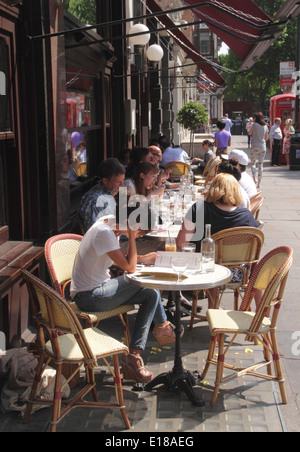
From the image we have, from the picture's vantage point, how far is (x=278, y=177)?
18.3 m

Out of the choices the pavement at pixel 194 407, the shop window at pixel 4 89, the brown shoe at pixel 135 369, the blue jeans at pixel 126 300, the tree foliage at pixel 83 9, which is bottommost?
the pavement at pixel 194 407

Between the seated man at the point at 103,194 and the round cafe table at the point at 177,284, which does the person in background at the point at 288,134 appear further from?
the round cafe table at the point at 177,284

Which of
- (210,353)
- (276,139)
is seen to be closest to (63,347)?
(210,353)

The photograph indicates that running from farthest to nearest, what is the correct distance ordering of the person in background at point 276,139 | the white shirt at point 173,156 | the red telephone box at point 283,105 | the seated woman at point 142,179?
the red telephone box at point 283,105
the person in background at point 276,139
the white shirt at point 173,156
the seated woman at point 142,179

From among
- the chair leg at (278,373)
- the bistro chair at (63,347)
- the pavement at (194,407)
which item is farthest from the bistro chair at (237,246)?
the bistro chair at (63,347)

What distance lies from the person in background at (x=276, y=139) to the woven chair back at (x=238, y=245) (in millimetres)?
16399

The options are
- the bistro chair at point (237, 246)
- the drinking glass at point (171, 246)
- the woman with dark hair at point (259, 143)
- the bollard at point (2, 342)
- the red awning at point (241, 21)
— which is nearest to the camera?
the bollard at point (2, 342)

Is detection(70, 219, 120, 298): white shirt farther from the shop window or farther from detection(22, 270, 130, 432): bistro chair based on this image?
the shop window

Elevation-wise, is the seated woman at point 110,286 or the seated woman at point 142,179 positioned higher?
the seated woman at point 142,179

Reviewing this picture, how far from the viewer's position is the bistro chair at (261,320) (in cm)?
398

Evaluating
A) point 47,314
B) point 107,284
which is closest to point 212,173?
point 107,284

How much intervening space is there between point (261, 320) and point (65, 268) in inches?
63.7

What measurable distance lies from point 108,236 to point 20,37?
2.07 metres
